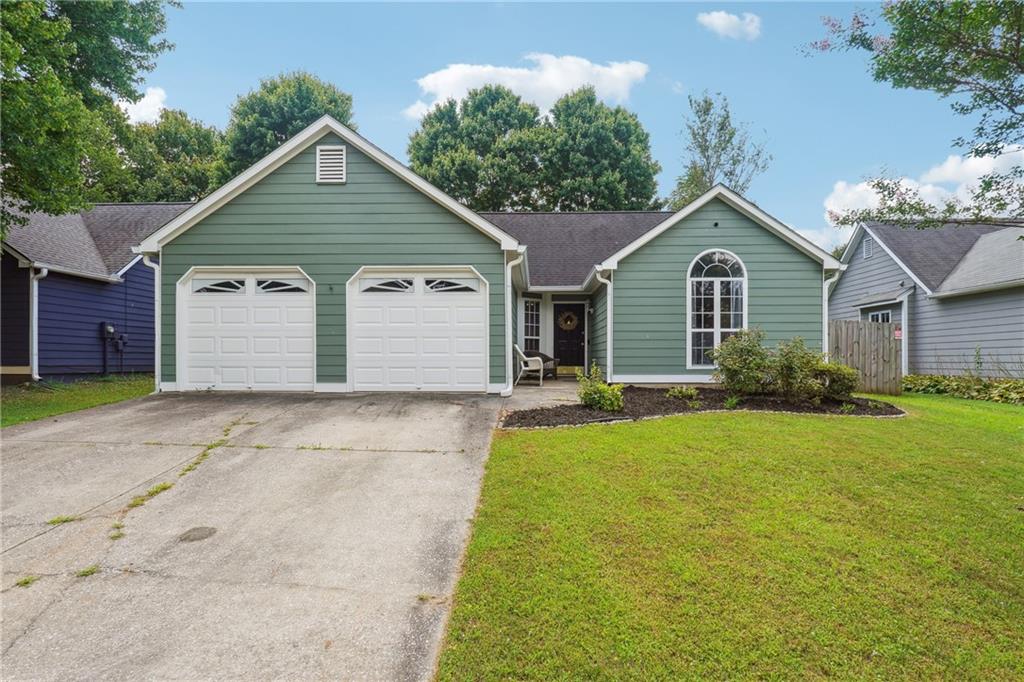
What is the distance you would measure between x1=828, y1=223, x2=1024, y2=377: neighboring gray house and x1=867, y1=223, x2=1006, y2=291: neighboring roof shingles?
0.02m

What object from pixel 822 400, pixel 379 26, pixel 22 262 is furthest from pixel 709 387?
pixel 22 262

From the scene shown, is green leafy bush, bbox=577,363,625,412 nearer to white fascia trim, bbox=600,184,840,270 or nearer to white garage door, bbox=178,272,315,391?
white fascia trim, bbox=600,184,840,270

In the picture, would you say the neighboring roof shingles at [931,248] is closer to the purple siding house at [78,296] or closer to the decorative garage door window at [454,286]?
the decorative garage door window at [454,286]

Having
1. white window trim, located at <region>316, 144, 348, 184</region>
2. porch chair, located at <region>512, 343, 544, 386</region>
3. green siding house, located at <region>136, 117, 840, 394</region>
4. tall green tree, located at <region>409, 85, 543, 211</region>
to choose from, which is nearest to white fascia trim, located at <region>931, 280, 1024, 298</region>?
porch chair, located at <region>512, 343, 544, 386</region>

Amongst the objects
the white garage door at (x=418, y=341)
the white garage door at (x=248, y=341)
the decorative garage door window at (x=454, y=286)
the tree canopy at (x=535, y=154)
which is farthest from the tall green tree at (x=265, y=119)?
the decorative garage door window at (x=454, y=286)

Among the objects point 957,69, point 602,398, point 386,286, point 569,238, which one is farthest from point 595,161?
point 957,69

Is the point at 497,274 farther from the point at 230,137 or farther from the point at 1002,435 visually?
the point at 230,137

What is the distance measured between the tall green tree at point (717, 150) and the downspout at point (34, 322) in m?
25.3

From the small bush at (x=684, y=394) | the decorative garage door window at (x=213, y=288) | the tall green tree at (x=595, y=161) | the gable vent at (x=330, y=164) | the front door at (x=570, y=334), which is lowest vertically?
the small bush at (x=684, y=394)

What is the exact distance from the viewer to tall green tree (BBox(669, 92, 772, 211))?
80.1 ft

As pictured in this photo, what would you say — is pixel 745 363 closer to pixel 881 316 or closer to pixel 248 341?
pixel 248 341

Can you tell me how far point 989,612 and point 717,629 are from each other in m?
1.69

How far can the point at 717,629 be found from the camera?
2631 mm

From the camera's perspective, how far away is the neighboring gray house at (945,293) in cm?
1162
